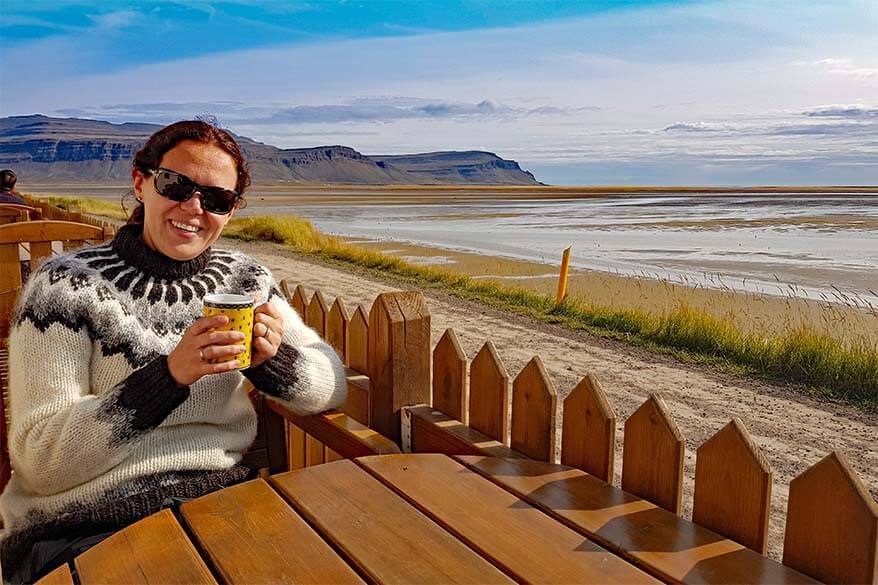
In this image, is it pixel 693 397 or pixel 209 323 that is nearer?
pixel 209 323

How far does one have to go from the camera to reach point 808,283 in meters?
15.4

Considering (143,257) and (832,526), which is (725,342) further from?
(143,257)

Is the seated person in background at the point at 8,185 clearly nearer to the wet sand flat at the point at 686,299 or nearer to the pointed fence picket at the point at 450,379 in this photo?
Answer: the pointed fence picket at the point at 450,379

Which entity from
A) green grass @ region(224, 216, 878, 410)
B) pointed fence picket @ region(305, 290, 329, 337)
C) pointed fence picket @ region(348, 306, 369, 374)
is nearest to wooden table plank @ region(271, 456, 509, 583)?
pointed fence picket @ region(348, 306, 369, 374)

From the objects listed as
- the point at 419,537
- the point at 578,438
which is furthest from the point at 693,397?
the point at 419,537

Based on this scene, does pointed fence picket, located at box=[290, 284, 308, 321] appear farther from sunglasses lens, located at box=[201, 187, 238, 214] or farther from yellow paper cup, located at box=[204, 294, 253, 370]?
yellow paper cup, located at box=[204, 294, 253, 370]

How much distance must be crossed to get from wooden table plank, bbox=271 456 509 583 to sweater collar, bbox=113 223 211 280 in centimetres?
→ 71

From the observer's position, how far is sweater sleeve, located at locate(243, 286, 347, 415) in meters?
2.17

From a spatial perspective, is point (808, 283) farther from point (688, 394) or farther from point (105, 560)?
point (105, 560)

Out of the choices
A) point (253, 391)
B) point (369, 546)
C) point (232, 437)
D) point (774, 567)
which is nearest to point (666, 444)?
point (774, 567)

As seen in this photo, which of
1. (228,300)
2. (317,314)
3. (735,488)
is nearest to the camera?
(735,488)

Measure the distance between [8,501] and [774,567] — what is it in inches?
73.6

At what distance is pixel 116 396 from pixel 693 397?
5.41 metres

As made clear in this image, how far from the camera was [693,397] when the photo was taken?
6.43 metres
